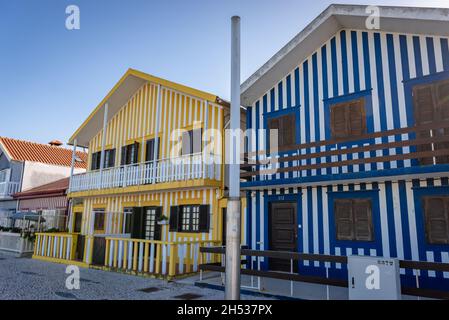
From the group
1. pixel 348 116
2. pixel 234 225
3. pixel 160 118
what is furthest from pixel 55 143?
pixel 234 225

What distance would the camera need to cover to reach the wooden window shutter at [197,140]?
1317 centimetres

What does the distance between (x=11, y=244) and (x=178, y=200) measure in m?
10.5

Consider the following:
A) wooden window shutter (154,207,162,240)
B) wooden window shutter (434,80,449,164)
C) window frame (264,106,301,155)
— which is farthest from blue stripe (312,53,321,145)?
wooden window shutter (154,207,162,240)

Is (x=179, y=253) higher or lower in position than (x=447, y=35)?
lower

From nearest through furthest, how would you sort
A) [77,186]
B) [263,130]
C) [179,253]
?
[179,253] < [263,130] < [77,186]

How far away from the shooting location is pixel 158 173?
43.3ft

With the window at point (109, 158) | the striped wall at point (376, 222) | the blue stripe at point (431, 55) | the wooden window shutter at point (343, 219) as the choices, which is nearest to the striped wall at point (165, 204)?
the window at point (109, 158)

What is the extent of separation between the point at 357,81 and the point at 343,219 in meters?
3.97

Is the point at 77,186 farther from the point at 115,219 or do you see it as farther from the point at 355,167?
the point at 355,167

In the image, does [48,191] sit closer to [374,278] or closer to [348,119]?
[348,119]

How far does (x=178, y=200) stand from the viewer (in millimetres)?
13578
